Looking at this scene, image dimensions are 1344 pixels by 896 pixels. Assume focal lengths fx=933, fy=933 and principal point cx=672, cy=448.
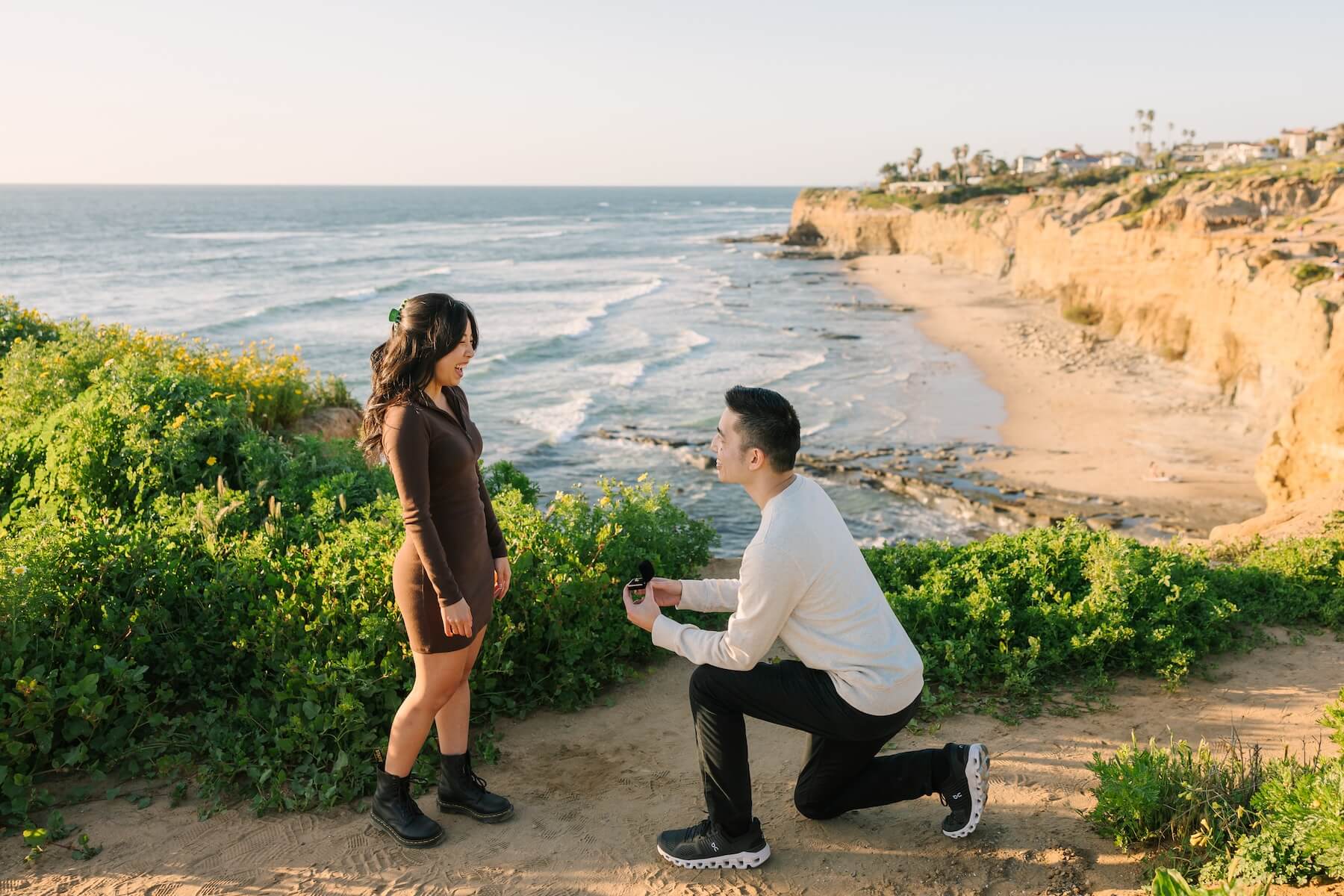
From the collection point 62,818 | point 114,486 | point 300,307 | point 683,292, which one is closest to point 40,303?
point 300,307

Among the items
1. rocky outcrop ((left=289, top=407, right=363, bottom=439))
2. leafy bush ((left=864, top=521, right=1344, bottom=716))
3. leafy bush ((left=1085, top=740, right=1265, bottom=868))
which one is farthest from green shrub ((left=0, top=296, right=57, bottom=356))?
leafy bush ((left=1085, top=740, right=1265, bottom=868))

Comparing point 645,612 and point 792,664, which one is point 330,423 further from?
point 792,664

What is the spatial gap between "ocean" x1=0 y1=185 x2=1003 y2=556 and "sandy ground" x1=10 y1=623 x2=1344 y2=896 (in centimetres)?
970

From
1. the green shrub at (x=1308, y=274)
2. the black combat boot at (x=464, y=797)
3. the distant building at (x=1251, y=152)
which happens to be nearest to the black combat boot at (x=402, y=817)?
the black combat boot at (x=464, y=797)

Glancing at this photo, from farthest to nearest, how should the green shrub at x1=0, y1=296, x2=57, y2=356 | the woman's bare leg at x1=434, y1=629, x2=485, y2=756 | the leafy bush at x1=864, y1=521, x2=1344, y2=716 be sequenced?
the green shrub at x1=0, y1=296, x2=57, y2=356 → the leafy bush at x1=864, y1=521, x2=1344, y2=716 → the woman's bare leg at x1=434, y1=629, x2=485, y2=756

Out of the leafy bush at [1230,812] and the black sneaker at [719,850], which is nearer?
the leafy bush at [1230,812]

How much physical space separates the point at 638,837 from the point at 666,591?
110 centimetres

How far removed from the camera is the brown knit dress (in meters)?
3.27

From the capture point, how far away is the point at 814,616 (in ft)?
10.5

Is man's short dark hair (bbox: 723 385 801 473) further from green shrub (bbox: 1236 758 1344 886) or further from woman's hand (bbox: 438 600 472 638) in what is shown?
green shrub (bbox: 1236 758 1344 886)

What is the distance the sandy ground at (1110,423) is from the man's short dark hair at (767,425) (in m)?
14.3

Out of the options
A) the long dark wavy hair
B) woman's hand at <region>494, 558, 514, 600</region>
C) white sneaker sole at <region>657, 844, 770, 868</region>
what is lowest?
white sneaker sole at <region>657, 844, 770, 868</region>

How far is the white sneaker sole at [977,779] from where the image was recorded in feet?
11.7

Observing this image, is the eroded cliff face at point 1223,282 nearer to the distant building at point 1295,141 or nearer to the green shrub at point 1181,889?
the green shrub at point 1181,889
